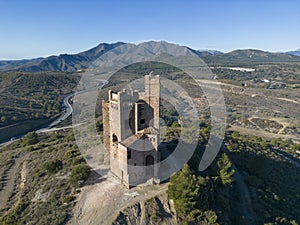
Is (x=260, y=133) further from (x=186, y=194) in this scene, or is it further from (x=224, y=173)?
(x=186, y=194)

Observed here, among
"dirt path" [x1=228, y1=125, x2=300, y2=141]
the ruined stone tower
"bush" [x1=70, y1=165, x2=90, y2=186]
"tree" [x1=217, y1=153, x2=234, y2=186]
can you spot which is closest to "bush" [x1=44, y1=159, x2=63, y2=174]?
"bush" [x1=70, y1=165, x2=90, y2=186]

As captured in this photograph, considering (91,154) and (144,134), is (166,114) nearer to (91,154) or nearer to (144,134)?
(91,154)

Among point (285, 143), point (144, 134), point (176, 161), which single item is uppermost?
point (144, 134)

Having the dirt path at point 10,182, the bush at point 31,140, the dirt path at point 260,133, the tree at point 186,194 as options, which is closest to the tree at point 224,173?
the tree at point 186,194

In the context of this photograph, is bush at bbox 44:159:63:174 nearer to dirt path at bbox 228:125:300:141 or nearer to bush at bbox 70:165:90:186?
bush at bbox 70:165:90:186

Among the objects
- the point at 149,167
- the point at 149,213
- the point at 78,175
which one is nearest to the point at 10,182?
the point at 78,175

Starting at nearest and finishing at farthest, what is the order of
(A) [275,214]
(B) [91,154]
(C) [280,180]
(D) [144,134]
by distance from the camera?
(D) [144,134] < (A) [275,214] < (B) [91,154] < (C) [280,180]

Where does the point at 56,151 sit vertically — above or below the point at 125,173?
below

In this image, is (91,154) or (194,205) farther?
(91,154)

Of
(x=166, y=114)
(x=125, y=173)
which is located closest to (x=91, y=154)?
(x=125, y=173)
